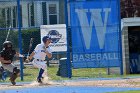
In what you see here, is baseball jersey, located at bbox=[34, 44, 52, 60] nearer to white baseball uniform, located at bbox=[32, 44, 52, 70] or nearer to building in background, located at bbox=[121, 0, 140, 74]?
white baseball uniform, located at bbox=[32, 44, 52, 70]

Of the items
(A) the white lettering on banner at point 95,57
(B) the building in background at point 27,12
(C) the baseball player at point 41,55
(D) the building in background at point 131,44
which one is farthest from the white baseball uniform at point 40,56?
(D) the building in background at point 131,44

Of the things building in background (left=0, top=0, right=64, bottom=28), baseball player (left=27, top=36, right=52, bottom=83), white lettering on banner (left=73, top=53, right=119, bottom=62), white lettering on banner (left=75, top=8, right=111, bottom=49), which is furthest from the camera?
building in background (left=0, top=0, right=64, bottom=28)

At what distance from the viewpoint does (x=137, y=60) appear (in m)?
27.7

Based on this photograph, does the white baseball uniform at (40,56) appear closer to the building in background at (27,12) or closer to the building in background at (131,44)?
the building in background at (27,12)

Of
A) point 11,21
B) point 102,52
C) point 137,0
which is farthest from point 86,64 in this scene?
point 137,0

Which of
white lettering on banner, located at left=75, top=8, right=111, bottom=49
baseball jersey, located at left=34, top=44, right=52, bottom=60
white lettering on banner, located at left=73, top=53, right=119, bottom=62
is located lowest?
white lettering on banner, located at left=73, top=53, right=119, bottom=62

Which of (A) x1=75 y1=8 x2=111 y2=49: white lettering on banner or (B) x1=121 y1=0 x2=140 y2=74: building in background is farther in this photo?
(B) x1=121 y1=0 x2=140 y2=74: building in background

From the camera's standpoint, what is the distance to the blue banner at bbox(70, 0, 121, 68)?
24.8 metres

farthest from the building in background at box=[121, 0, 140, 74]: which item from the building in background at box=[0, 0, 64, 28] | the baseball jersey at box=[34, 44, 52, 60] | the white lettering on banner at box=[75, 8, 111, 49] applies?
the baseball jersey at box=[34, 44, 52, 60]

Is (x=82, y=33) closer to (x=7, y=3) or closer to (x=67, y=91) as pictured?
(x=7, y=3)

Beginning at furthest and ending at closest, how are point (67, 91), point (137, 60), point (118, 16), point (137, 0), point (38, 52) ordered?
point (137, 0) → point (137, 60) → point (118, 16) → point (38, 52) → point (67, 91)

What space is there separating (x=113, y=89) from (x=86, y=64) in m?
8.34

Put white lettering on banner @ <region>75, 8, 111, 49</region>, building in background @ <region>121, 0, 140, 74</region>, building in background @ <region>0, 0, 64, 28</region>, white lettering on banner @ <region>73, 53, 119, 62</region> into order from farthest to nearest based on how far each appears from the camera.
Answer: building in background @ <region>121, 0, 140, 74</region> < building in background @ <region>0, 0, 64, 28</region> < white lettering on banner @ <region>75, 8, 111, 49</region> < white lettering on banner @ <region>73, 53, 119, 62</region>

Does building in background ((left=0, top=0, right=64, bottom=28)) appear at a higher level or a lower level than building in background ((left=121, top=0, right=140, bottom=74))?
higher
